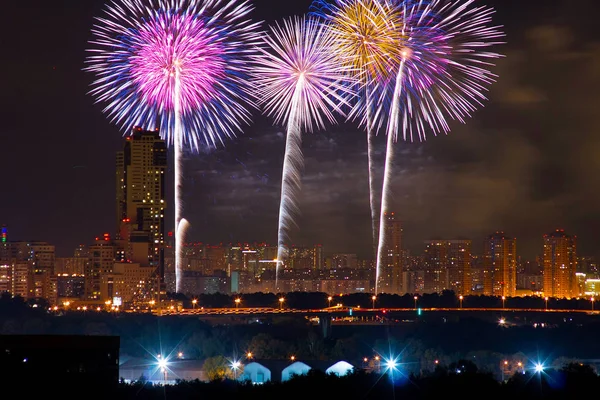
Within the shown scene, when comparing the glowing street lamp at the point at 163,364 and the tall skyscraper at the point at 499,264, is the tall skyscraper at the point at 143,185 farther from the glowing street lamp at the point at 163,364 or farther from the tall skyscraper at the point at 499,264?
the glowing street lamp at the point at 163,364

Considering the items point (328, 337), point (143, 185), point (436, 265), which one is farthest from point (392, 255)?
point (328, 337)

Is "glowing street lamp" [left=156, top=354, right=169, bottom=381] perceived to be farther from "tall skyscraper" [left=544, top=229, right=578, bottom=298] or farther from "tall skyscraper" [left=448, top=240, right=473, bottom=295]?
"tall skyscraper" [left=544, top=229, right=578, bottom=298]

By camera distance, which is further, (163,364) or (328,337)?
(328,337)

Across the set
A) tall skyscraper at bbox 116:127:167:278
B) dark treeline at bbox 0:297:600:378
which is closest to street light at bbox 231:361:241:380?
dark treeline at bbox 0:297:600:378

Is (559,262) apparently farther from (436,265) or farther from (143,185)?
(143,185)

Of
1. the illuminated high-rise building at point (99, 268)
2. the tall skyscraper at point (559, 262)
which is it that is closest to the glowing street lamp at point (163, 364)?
the illuminated high-rise building at point (99, 268)

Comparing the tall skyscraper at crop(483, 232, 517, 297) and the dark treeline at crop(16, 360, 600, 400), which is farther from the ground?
the tall skyscraper at crop(483, 232, 517, 297)

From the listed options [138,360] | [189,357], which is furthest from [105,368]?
[189,357]

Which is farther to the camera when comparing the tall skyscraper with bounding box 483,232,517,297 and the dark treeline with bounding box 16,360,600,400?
the tall skyscraper with bounding box 483,232,517,297
